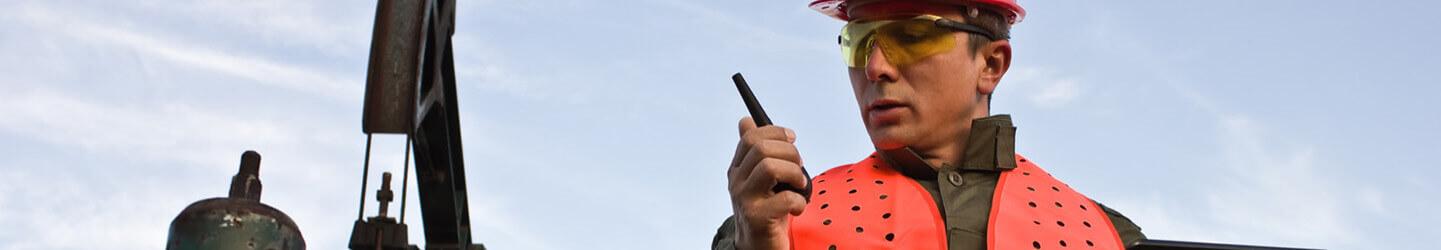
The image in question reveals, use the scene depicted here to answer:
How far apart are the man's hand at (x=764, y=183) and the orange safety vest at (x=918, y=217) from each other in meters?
0.32

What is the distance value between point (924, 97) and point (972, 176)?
27cm

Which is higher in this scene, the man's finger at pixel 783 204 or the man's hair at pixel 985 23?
the man's hair at pixel 985 23

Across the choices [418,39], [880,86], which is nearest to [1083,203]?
[880,86]

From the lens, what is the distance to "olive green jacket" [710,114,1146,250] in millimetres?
5164

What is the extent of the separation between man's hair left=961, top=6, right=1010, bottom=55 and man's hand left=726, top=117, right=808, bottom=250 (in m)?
0.96

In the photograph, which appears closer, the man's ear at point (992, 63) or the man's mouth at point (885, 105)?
the man's mouth at point (885, 105)

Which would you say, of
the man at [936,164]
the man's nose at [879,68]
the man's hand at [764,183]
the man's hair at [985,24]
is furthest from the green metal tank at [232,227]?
the man's hair at [985,24]

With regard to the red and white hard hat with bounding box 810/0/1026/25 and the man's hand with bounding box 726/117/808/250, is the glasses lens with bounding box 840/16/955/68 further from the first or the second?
the man's hand with bounding box 726/117/808/250

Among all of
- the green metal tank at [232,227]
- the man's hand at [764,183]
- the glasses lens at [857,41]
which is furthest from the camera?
the glasses lens at [857,41]

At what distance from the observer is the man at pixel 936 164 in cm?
506

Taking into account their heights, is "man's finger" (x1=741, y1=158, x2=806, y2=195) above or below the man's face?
below

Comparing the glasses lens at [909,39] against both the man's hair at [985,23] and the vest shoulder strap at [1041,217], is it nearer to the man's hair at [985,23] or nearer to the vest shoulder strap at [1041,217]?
the man's hair at [985,23]

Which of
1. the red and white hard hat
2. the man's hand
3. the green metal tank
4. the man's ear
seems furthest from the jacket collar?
the green metal tank

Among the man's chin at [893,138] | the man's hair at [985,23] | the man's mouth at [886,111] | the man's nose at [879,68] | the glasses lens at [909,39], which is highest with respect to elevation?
the man's hair at [985,23]
